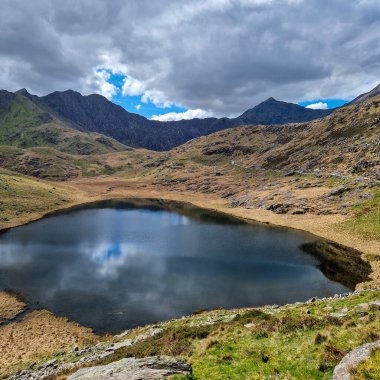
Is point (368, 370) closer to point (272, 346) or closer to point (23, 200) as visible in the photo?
point (272, 346)

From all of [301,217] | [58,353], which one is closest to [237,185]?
[301,217]

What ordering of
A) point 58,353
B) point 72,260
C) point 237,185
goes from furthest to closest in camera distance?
1. point 237,185
2. point 72,260
3. point 58,353

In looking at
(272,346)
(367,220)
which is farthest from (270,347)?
(367,220)

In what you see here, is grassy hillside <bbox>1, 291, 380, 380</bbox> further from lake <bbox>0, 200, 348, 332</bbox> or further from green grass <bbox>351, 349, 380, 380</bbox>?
lake <bbox>0, 200, 348, 332</bbox>

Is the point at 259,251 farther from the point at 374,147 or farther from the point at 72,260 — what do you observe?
the point at 374,147

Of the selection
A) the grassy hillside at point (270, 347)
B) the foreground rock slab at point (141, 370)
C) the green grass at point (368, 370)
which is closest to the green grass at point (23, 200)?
the grassy hillside at point (270, 347)

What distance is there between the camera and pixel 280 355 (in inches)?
748

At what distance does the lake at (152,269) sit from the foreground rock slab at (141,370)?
24662 millimetres

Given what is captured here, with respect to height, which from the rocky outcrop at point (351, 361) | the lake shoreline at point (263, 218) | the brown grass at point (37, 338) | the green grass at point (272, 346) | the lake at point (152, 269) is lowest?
the brown grass at point (37, 338)

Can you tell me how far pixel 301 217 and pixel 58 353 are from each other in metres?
85.5

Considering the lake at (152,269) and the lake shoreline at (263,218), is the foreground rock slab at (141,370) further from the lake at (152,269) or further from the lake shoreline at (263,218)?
the lake shoreline at (263,218)

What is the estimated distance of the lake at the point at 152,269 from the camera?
47.9 m

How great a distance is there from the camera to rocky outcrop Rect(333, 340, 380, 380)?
14.0 meters

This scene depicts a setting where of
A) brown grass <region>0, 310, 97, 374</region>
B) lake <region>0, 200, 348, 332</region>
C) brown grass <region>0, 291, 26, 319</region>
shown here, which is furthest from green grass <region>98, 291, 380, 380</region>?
brown grass <region>0, 291, 26, 319</region>
